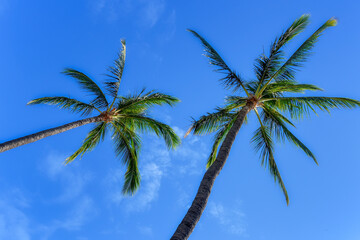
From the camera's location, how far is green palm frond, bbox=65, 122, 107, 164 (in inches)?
493

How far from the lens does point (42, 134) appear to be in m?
9.77

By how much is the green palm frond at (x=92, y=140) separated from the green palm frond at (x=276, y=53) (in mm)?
6477

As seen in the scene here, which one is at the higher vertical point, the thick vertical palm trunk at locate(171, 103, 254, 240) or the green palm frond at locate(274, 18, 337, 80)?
the green palm frond at locate(274, 18, 337, 80)

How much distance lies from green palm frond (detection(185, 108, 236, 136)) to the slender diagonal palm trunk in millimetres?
3848

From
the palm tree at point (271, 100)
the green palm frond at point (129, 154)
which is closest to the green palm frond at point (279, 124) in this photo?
the palm tree at point (271, 100)

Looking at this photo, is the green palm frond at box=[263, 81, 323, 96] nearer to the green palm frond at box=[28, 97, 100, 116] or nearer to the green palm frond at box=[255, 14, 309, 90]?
the green palm frond at box=[255, 14, 309, 90]

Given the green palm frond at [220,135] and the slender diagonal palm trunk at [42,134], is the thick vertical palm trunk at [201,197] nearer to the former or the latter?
the green palm frond at [220,135]

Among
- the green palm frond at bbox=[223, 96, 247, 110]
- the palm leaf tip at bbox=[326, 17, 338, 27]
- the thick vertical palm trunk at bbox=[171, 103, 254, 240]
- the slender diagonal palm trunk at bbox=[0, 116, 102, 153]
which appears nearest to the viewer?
the thick vertical palm trunk at bbox=[171, 103, 254, 240]

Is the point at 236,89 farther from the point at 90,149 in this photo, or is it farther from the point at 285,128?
the point at 90,149

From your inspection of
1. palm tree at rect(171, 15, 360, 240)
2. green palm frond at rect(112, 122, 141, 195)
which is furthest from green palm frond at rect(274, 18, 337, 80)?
green palm frond at rect(112, 122, 141, 195)

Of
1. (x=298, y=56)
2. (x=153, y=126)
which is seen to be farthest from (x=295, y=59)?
(x=153, y=126)

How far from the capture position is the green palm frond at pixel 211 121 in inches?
418

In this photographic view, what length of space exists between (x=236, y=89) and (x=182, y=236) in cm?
700

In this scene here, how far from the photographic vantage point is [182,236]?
5.18 meters
